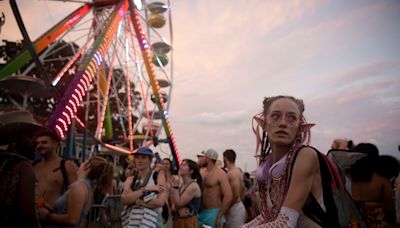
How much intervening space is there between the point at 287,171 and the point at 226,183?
362 cm

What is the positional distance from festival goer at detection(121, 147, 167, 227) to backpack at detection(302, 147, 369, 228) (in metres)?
2.45

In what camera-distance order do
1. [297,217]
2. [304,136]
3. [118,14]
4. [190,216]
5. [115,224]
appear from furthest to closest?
[118,14] < [115,224] < [190,216] < [304,136] < [297,217]

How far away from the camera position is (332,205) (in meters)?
1.41

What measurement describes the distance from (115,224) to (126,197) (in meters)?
2.76

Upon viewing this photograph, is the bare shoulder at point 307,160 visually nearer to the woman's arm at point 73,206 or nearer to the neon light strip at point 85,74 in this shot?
the woman's arm at point 73,206

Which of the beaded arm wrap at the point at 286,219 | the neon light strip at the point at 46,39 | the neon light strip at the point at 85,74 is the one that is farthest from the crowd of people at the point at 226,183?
the neon light strip at the point at 46,39

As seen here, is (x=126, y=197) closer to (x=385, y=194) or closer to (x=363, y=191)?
(x=363, y=191)

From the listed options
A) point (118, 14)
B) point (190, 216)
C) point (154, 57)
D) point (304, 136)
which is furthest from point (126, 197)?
point (154, 57)

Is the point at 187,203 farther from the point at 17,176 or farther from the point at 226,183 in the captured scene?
the point at 17,176

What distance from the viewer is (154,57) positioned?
789 inches

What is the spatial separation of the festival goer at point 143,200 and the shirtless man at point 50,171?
0.73 meters

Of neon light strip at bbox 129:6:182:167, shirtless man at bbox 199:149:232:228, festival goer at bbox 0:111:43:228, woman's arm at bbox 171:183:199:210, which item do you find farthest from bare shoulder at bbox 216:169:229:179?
neon light strip at bbox 129:6:182:167

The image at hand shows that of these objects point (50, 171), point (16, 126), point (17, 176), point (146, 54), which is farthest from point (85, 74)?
point (17, 176)

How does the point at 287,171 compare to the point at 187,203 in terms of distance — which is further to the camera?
the point at 187,203
